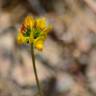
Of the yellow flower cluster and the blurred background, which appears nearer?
the yellow flower cluster

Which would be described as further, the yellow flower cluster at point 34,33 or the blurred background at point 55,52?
the blurred background at point 55,52

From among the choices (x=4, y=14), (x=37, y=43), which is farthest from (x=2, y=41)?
(x=37, y=43)

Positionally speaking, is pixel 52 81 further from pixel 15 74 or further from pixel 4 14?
pixel 4 14

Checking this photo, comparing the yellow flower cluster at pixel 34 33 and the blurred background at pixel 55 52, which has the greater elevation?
the yellow flower cluster at pixel 34 33

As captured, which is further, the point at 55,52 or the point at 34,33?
the point at 55,52
